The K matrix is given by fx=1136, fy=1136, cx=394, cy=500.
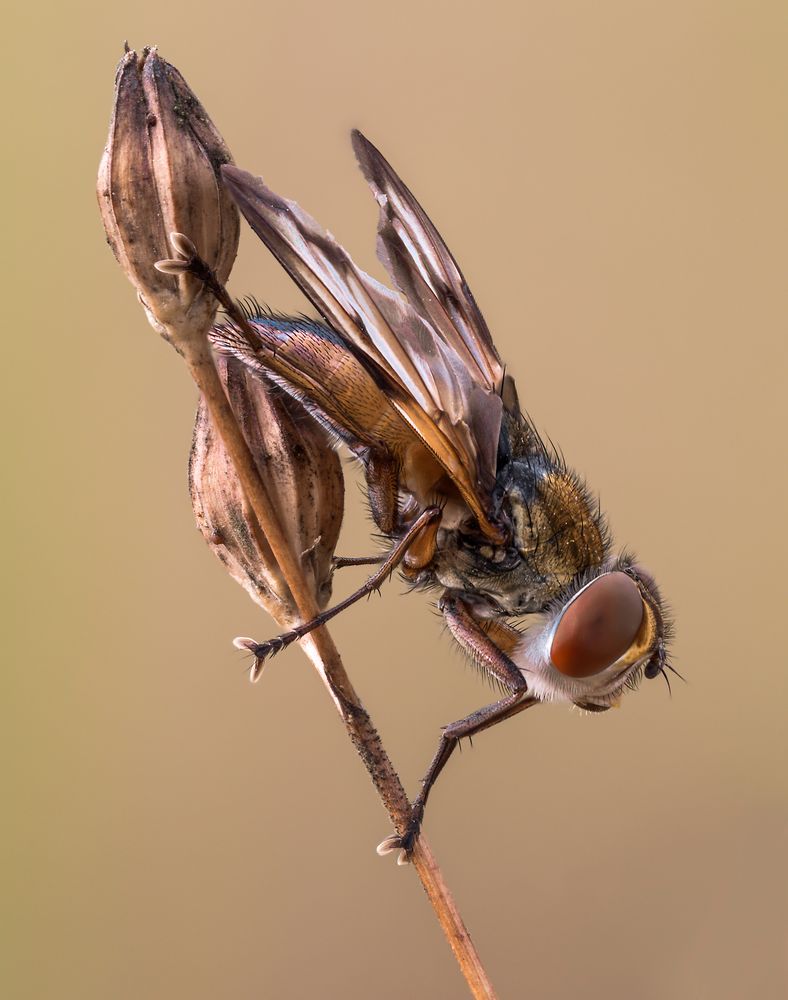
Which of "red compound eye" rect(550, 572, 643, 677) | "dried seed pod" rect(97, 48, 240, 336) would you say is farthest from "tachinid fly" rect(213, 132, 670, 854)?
"dried seed pod" rect(97, 48, 240, 336)

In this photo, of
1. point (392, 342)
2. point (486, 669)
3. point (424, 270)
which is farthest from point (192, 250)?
point (486, 669)

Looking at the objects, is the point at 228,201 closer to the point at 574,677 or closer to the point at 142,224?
the point at 142,224

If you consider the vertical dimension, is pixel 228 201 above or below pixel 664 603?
above

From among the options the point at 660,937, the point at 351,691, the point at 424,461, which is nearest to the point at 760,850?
the point at 660,937

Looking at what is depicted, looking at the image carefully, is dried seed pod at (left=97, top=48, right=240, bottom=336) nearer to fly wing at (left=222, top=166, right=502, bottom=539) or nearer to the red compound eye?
fly wing at (left=222, top=166, right=502, bottom=539)

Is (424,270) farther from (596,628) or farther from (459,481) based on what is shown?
(596,628)

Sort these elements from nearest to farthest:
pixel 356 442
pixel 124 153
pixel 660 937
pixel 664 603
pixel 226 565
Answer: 1. pixel 124 153
2. pixel 226 565
3. pixel 356 442
4. pixel 664 603
5. pixel 660 937

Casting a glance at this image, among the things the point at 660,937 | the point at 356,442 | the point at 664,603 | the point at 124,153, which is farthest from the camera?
the point at 660,937

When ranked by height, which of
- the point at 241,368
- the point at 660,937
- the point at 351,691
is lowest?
the point at 660,937

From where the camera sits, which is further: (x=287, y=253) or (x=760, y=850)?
(x=760, y=850)
